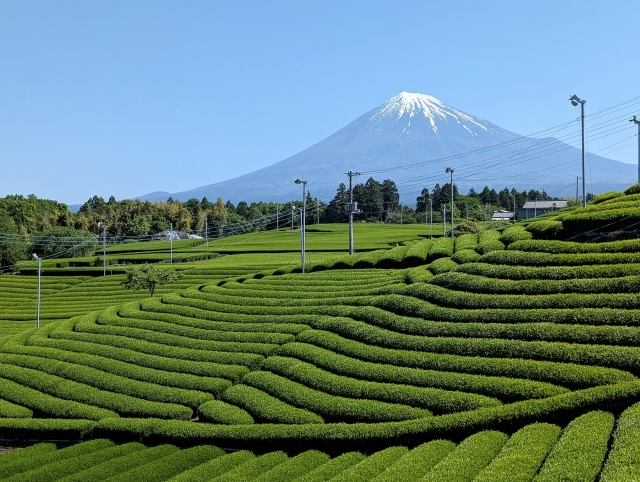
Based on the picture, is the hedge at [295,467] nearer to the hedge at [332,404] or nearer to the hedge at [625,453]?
the hedge at [332,404]

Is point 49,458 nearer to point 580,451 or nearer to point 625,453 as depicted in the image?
point 580,451

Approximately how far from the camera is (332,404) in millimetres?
21531

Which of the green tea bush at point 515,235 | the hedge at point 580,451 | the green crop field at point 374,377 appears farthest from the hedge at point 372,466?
the green tea bush at point 515,235

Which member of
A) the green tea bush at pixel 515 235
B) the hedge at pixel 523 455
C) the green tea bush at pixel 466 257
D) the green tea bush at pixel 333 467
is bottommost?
the green tea bush at pixel 333 467

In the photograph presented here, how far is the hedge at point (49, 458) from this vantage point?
64.5ft

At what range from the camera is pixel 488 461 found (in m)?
A: 15.3

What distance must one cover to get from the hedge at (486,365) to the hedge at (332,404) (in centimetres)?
258

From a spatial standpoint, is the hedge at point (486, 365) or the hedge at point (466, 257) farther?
the hedge at point (466, 257)

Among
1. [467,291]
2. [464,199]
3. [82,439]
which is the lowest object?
[82,439]

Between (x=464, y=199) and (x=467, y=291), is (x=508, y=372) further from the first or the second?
(x=464, y=199)

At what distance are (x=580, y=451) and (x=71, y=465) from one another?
49.7ft

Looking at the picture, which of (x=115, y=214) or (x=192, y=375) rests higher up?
(x=115, y=214)

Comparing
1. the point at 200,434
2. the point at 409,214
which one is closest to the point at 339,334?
the point at 200,434

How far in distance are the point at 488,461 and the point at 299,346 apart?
13055 millimetres
